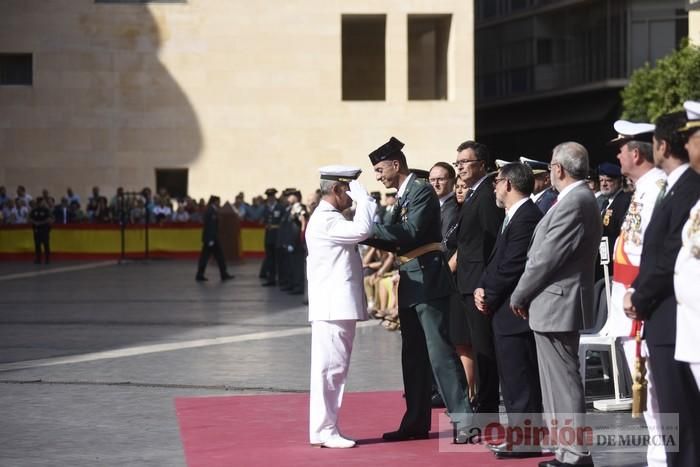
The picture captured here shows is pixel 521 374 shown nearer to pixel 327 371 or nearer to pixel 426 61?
pixel 327 371

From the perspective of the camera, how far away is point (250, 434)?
10219 millimetres

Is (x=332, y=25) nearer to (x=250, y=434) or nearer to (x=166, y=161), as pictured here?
(x=166, y=161)

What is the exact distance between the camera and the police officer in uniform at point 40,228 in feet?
116

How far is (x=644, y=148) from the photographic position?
8195 mm

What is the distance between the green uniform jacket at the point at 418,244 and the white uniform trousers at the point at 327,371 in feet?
1.72

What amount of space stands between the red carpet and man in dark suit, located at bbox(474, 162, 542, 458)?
396mm

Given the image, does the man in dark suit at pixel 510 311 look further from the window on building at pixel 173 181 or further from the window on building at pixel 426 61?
the window on building at pixel 426 61

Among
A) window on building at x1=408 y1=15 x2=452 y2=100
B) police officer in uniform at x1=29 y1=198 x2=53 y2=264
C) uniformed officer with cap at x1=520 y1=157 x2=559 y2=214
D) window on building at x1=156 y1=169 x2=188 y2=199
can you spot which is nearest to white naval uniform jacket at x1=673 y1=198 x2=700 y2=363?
uniformed officer with cap at x1=520 y1=157 x2=559 y2=214

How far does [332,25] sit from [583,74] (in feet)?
48.4

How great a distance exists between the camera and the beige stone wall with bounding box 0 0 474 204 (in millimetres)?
44156

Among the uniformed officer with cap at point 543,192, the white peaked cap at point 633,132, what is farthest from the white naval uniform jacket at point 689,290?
the uniformed officer with cap at point 543,192

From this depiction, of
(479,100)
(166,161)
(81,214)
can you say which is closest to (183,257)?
(81,214)

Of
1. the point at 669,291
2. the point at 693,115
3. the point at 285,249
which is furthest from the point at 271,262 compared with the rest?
the point at 693,115

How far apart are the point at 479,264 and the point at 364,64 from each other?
1552 inches
